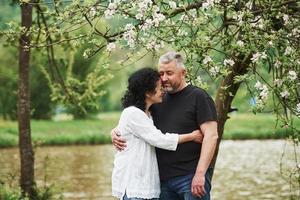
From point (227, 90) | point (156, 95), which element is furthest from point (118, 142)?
point (227, 90)

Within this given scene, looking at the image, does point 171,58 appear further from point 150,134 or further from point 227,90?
point 227,90

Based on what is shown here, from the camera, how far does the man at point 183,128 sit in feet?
20.6

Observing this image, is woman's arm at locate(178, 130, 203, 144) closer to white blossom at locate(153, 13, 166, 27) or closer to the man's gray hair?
the man's gray hair

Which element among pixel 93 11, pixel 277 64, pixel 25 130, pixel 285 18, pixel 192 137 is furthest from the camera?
pixel 25 130

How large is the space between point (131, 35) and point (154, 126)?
111 cm

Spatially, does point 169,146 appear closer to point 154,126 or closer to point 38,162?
point 154,126

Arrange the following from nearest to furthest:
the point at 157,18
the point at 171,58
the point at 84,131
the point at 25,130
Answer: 1. the point at 171,58
2. the point at 157,18
3. the point at 25,130
4. the point at 84,131

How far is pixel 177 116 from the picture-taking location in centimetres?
641

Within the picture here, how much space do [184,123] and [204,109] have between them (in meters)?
0.21

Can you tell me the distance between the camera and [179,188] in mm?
6422

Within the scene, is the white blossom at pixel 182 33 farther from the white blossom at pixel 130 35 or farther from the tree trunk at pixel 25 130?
the tree trunk at pixel 25 130

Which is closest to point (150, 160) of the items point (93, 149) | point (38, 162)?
point (38, 162)

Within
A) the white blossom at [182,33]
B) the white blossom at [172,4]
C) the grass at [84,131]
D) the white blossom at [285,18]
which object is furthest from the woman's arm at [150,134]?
the grass at [84,131]

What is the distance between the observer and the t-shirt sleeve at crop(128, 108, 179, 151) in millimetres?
Answer: 6172
